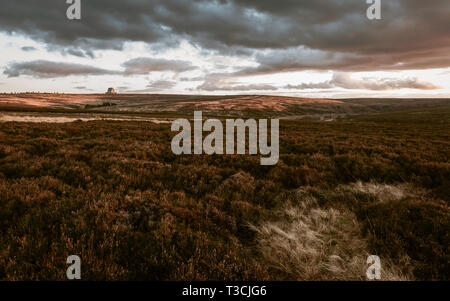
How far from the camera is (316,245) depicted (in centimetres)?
430

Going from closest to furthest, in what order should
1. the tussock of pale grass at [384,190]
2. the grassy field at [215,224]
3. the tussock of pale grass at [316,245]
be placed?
the grassy field at [215,224] → the tussock of pale grass at [316,245] → the tussock of pale grass at [384,190]

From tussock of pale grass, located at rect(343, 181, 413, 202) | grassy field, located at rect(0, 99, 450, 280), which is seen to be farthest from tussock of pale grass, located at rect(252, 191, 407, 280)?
tussock of pale grass, located at rect(343, 181, 413, 202)

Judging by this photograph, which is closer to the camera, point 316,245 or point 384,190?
point 316,245

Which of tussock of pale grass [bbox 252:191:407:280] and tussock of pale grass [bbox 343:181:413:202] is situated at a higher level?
tussock of pale grass [bbox 343:181:413:202]

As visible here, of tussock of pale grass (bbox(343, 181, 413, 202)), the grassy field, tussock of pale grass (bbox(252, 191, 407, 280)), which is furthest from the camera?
tussock of pale grass (bbox(343, 181, 413, 202))

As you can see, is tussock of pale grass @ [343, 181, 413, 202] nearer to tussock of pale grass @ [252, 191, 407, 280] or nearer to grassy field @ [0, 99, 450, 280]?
grassy field @ [0, 99, 450, 280]

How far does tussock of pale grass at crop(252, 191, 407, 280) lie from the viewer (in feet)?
11.6

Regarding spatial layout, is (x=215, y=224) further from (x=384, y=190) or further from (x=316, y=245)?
(x=384, y=190)

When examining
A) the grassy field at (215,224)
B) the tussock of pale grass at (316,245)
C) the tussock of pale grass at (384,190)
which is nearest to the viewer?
the grassy field at (215,224)

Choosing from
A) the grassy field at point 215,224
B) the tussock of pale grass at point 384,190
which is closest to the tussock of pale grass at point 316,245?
the grassy field at point 215,224

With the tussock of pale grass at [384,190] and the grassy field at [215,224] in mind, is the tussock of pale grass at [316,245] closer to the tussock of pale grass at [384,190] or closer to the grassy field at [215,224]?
the grassy field at [215,224]

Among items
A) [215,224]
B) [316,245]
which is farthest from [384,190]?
[215,224]

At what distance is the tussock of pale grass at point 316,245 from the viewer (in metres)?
3.54

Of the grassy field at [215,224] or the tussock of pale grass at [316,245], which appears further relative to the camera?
the tussock of pale grass at [316,245]
